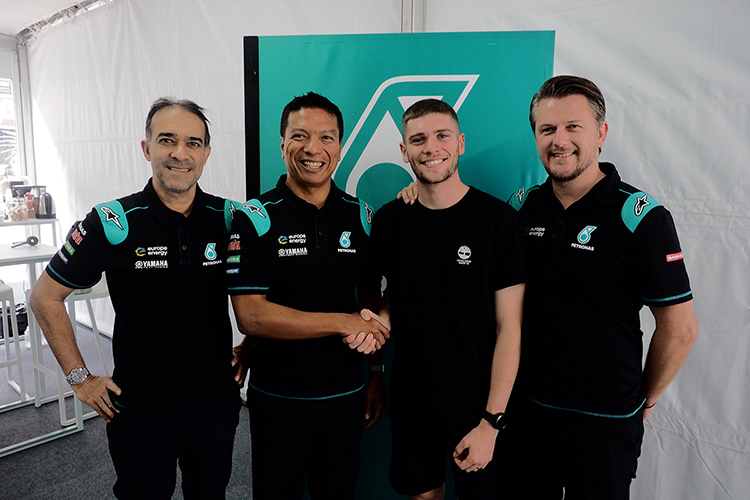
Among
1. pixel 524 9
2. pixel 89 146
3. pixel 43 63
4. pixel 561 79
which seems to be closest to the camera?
pixel 561 79

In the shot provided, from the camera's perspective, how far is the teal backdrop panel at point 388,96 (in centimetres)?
174

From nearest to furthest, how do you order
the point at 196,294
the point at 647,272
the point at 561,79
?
the point at 647,272 → the point at 561,79 → the point at 196,294

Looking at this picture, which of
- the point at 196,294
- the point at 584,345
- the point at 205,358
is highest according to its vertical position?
the point at 196,294

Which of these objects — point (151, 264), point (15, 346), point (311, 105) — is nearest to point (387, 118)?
point (311, 105)

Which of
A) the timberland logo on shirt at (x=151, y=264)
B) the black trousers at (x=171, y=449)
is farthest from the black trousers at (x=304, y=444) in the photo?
the timberland logo on shirt at (x=151, y=264)

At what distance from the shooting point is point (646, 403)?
4.83 ft

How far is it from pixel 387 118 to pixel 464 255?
736 millimetres

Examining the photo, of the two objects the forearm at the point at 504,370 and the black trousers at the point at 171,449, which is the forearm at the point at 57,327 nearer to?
the black trousers at the point at 171,449

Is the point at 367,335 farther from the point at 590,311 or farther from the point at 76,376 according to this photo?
the point at 76,376

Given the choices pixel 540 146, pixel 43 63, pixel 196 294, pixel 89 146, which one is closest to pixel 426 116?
pixel 540 146

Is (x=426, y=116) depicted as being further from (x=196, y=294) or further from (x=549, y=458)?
(x=549, y=458)

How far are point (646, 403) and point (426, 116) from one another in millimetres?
1175

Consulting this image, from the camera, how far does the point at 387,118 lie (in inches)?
73.0

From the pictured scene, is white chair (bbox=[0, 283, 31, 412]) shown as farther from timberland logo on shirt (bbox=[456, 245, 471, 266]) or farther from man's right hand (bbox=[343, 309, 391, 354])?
timberland logo on shirt (bbox=[456, 245, 471, 266])
